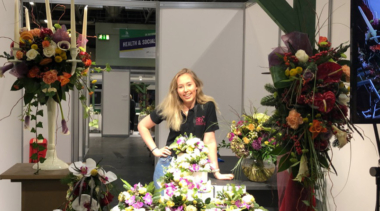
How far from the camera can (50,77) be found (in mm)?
2227

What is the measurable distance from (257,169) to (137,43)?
9996 millimetres

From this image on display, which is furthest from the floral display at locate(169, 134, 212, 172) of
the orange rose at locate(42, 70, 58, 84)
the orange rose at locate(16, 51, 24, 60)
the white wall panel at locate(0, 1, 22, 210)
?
the white wall panel at locate(0, 1, 22, 210)

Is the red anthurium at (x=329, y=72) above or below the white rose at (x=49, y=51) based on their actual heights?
below

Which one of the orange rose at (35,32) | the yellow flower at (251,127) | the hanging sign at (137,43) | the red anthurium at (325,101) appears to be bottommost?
the yellow flower at (251,127)

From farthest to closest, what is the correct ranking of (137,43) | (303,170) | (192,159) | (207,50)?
(137,43)
(207,50)
(192,159)
(303,170)

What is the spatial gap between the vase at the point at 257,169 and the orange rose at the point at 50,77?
5.10 feet

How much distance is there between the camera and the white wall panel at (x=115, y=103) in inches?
534

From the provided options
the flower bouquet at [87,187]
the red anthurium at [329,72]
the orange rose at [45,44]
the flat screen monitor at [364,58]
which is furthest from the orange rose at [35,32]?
the flat screen monitor at [364,58]

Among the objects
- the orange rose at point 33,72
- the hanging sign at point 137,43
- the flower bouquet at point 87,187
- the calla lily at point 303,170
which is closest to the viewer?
the flower bouquet at point 87,187

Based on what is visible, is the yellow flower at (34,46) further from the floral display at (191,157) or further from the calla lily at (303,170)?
the calla lily at (303,170)

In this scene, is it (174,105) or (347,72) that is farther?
(174,105)

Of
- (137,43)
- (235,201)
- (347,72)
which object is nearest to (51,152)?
(235,201)

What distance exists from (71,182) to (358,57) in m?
1.18

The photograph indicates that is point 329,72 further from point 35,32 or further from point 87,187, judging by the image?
point 35,32
